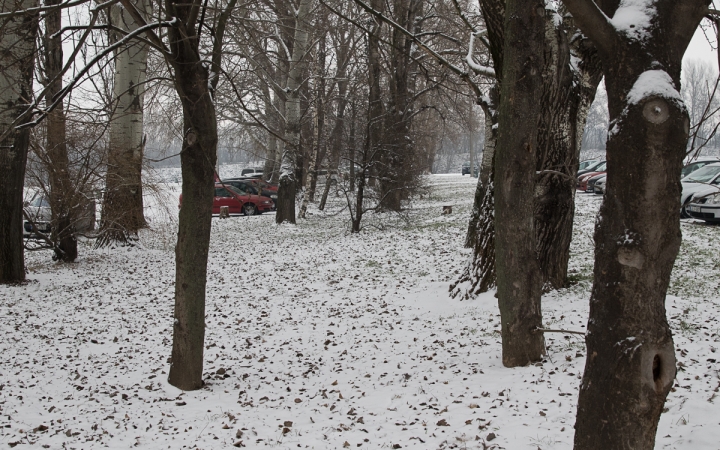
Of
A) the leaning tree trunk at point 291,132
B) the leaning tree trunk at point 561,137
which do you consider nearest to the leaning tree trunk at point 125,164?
the leaning tree trunk at point 291,132

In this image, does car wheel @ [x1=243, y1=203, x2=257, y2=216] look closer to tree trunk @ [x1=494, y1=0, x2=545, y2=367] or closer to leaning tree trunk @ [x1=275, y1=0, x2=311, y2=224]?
leaning tree trunk @ [x1=275, y1=0, x2=311, y2=224]

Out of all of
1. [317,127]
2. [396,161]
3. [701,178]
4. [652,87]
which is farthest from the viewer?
[317,127]

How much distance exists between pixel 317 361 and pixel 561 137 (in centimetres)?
401

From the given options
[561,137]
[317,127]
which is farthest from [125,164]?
[317,127]

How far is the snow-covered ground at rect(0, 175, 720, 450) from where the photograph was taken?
4430mm

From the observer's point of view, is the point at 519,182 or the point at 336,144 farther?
the point at 336,144

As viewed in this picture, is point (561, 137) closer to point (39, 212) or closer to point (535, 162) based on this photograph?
point (535, 162)

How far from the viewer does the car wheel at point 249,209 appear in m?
25.6

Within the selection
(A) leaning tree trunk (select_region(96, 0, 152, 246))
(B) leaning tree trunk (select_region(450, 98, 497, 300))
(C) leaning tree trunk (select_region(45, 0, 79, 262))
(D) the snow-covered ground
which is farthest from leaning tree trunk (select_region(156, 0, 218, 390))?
(A) leaning tree trunk (select_region(96, 0, 152, 246))

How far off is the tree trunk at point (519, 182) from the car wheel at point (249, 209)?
21.3 m

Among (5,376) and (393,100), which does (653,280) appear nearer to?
(5,376)

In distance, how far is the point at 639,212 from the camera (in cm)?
257

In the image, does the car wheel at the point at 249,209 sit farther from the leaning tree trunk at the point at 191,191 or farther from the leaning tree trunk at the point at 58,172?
the leaning tree trunk at the point at 191,191

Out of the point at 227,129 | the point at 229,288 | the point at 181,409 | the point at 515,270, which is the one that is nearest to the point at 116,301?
the point at 229,288
